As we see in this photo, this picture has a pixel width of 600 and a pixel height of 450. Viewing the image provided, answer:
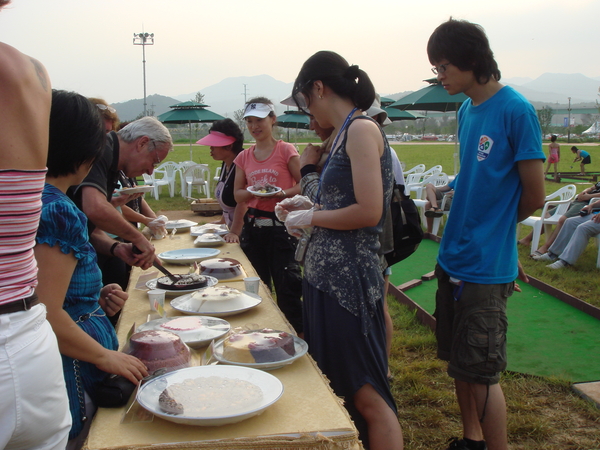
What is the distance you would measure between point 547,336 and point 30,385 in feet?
13.2

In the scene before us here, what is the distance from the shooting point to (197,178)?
13.8 metres

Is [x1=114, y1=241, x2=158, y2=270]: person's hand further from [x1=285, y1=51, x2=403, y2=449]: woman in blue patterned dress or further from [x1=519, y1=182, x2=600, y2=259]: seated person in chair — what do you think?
[x1=519, y1=182, x2=600, y2=259]: seated person in chair

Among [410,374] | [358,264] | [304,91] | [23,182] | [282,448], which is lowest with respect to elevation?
[410,374]

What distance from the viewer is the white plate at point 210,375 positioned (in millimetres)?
1214

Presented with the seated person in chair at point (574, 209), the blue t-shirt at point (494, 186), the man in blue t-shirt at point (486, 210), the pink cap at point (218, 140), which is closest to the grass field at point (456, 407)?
the man in blue t-shirt at point (486, 210)

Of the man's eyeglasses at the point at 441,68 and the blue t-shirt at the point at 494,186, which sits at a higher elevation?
the man's eyeglasses at the point at 441,68

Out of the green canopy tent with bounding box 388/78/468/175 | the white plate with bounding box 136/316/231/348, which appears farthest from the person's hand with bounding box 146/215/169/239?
the green canopy tent with bounding box 388/78/468/175

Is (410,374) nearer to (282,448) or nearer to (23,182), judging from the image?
(282,448)

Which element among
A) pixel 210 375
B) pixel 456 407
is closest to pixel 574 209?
pixel 456 407

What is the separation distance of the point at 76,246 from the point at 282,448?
735 mm

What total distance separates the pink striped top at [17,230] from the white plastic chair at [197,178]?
12.4m

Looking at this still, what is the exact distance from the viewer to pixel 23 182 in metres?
1.02

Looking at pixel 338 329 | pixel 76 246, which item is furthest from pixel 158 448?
pixel 338 329

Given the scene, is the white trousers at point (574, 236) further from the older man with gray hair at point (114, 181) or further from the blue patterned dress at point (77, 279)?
the blue patterned dress at point (77, 279)
